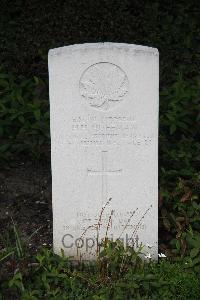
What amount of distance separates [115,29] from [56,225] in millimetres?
2902

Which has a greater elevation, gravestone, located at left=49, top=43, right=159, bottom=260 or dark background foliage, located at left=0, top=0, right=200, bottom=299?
dark background foliage, located at left=0, top=0, right=200, bottom=299

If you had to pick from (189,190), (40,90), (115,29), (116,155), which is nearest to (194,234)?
(189,190)

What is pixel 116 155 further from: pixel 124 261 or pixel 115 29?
pixel 115 29

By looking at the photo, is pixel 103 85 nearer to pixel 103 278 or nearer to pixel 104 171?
pixel 104 171

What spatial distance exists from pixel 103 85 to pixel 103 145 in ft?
1.31

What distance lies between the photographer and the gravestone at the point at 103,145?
4.24m

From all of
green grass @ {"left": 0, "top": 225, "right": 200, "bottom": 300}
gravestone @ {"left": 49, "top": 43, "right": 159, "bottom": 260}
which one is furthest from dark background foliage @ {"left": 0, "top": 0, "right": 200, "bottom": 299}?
green grass @ {"left": 0, "top": 225, "right": 200, "bottom": 300}

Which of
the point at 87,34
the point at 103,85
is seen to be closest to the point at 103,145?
Result: the point at 103,85

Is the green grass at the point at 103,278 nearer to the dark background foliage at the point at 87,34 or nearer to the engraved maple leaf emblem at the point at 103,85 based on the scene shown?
the engraved maple leaf emblem at the point at 103,85

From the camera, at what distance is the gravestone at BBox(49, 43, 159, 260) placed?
424 centimetres

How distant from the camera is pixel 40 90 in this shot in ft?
20.0

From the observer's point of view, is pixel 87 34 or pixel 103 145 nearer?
pixel 103 145

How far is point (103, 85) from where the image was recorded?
4.29 m

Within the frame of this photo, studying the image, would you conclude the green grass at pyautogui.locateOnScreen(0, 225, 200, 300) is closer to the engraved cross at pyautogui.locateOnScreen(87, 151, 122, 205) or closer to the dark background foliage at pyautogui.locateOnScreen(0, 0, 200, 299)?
the engraved cross at pyautogui.locateOnScreen(87, 151, 122, 205)
